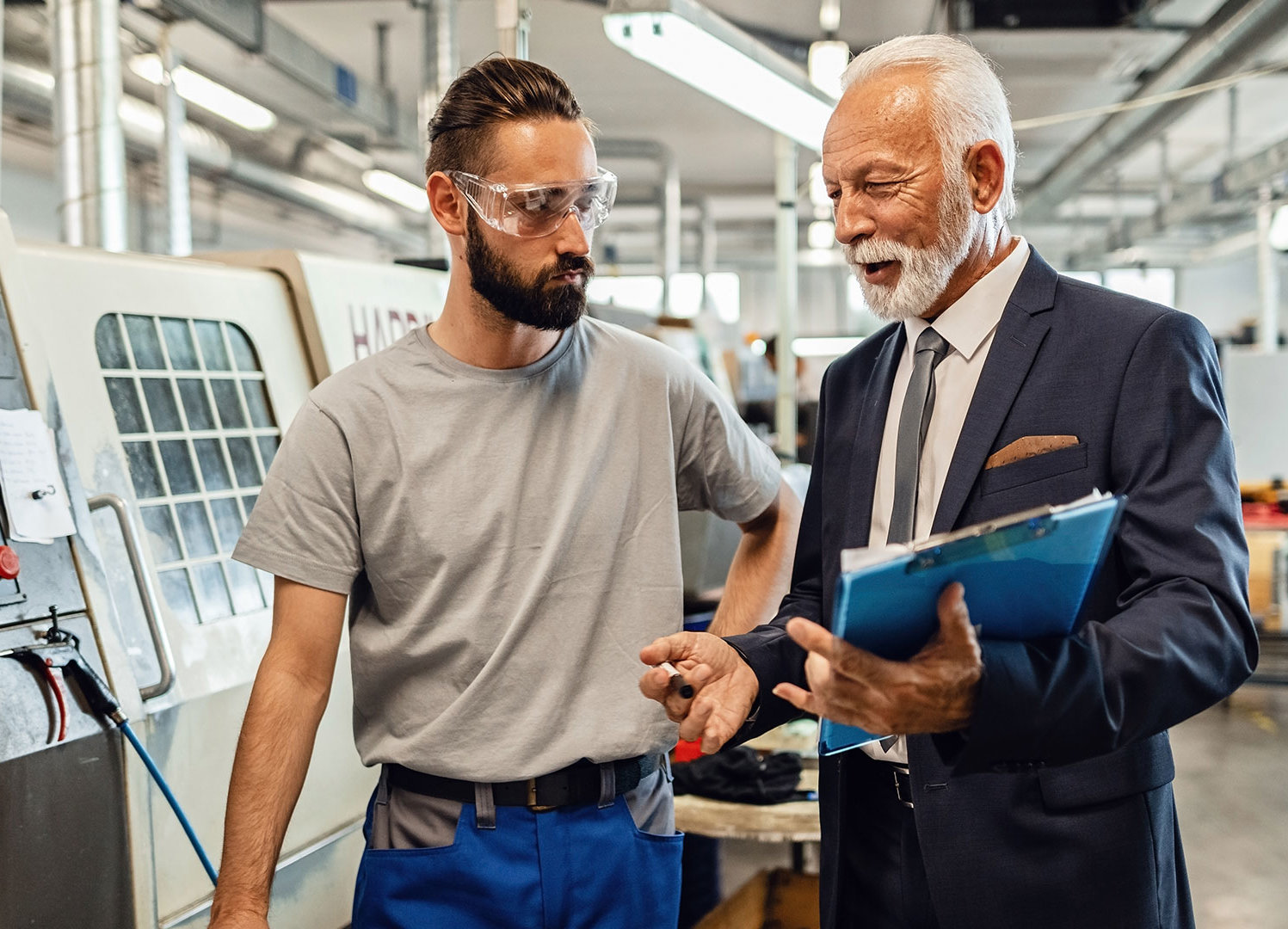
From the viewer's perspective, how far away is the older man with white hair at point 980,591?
0.98 meters

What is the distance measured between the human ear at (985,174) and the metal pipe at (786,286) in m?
3.07

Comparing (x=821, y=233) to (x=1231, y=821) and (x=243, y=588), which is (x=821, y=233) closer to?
(x=1231, y=821)

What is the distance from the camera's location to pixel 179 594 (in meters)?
2.00

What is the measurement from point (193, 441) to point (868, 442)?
1.36 m

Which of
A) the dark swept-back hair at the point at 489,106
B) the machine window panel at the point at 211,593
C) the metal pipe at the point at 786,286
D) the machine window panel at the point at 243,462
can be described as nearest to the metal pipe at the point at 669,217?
the metal pipe at the point at 786,286

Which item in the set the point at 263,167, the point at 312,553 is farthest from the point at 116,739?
the point at 263,167

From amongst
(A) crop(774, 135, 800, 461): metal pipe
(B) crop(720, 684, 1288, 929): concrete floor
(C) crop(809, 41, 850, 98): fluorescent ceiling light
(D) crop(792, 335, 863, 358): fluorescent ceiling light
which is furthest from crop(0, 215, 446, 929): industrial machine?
(D) crop(792, 335, 863, 358): fluorescent ceiling light

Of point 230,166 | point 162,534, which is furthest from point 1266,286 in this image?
point 162,534

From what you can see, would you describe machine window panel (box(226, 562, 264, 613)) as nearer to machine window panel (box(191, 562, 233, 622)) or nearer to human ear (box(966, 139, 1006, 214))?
machine window panel (box(191, 562, 233, 622))

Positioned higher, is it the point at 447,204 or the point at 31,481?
the point at 447,204

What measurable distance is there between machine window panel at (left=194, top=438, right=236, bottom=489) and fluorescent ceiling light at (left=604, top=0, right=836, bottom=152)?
1.16 metres

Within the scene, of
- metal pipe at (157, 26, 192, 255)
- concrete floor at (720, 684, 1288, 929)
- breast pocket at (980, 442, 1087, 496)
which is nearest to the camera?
breast pocket at (980, 442, 1087, 496)

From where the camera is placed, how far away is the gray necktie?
1323 mm

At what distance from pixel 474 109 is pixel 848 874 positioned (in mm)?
1123
